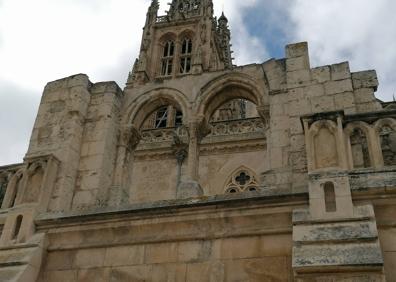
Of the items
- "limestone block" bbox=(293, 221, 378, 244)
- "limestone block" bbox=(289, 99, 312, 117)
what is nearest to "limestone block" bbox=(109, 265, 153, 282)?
"limestone block" bbox=(293, 221, 378, 244)

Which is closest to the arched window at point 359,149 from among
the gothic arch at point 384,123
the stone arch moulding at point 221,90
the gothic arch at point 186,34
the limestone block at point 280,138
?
the gothic arch at point 384,123

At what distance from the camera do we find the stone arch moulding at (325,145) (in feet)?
17.3

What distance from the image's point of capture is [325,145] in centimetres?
544

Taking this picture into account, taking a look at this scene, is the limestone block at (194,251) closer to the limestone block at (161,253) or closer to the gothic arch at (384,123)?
the limestone block at (161,253)

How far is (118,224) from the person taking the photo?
5.93m

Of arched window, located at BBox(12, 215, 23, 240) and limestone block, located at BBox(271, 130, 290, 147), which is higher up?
limestone block, located at BBox(271, 130, 290, 147)

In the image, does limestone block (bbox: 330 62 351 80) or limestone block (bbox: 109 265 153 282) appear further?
limestone block (bbox: 330 62 351 80)

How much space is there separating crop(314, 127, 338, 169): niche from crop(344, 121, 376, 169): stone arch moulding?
0.48 feet

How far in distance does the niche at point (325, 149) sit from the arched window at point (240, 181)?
12739mm

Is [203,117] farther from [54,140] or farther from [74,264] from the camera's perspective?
[74,264]

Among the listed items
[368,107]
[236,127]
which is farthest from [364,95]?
[236,127]

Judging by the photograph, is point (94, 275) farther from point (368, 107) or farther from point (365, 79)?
point (365, 79)

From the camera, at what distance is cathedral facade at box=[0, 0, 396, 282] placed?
482cm

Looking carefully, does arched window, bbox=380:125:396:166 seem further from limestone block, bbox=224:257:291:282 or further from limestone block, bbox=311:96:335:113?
limestone block, bbox=224:257:291:282
